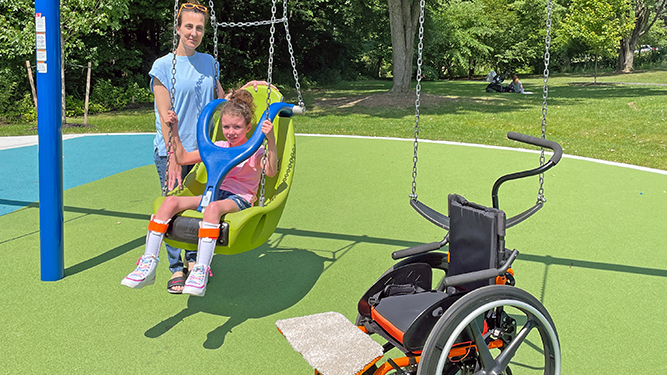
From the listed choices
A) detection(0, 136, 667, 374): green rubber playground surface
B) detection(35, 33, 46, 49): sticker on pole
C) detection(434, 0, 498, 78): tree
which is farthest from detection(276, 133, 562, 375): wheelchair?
detection(434, 0, 498, 78): tree

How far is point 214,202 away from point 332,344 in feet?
3.44

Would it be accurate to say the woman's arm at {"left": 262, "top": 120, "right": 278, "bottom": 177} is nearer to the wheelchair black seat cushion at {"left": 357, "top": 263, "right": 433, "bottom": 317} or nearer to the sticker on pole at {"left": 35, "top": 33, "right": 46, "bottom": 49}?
the wheelchair black seat cushion at {"left": 357, "top": 263, "right": 433, "bottom": 317}

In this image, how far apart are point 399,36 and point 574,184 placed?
1125 cm

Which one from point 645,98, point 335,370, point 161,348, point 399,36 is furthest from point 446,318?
point 645,98

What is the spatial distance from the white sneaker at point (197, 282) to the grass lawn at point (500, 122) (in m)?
7.49

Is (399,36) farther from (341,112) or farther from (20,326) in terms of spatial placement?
(20,326)

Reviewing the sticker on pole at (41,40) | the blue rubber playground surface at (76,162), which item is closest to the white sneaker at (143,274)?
the sticker on pole at (41,40)

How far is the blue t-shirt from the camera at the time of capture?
348 centimetres

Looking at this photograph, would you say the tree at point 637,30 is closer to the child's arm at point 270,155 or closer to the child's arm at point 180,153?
the child's arm at point 270,155

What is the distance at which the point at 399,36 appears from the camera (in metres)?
17.2

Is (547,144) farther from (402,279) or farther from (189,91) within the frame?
(189,91)

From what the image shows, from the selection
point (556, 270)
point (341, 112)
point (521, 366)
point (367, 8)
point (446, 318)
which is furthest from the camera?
point (367, 8)

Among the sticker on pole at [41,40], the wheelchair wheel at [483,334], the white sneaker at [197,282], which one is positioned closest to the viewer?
the wheelchair wheel at [483,334]

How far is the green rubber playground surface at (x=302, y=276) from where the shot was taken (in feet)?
9.65
